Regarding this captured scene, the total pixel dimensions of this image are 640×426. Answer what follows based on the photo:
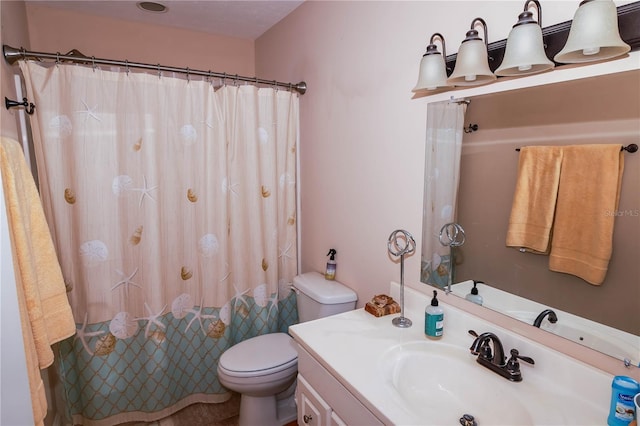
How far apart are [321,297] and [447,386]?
0.78 metres

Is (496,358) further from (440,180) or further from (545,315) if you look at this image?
(440,180)

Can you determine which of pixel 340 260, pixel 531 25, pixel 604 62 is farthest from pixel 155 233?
pixel 604 62

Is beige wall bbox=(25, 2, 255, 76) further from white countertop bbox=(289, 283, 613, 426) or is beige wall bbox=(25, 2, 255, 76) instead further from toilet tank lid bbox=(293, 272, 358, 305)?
white countertop bbox=(289, 283, 613, 426)

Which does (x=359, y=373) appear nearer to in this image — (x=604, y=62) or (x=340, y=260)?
(x=340, y=260)

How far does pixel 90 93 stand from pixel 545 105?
6.18 ft

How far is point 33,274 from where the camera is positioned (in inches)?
44.5

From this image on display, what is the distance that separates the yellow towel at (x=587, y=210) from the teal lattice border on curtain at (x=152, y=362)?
65.2 inches

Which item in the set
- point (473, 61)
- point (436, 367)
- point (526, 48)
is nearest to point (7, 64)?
point (473, 61)

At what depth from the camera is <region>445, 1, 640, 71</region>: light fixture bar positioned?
88cm

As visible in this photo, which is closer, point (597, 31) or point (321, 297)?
point (597, 31)

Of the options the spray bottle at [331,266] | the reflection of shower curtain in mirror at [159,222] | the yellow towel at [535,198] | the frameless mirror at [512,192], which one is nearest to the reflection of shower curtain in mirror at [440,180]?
the frameless mirror at [512,192]

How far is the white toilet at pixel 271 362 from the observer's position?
1806 mm

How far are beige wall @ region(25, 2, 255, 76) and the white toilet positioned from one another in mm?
1826

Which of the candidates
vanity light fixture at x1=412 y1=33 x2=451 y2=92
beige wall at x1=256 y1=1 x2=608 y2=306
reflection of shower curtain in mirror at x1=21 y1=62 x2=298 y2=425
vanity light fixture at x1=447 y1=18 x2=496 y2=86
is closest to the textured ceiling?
beige wall at x1=256 y1=1 x2=608 y2=306
